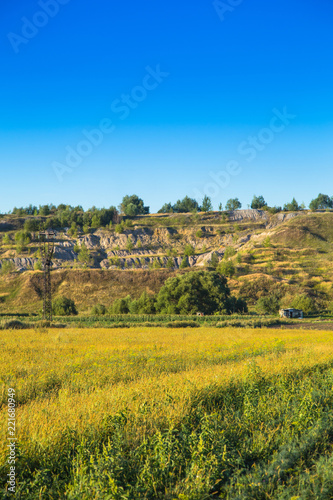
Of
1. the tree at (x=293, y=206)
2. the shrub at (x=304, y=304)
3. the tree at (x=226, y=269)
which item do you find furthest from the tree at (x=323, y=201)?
the shrub at (x=304, y=304)

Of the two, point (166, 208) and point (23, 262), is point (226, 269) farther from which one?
point (166, 208)

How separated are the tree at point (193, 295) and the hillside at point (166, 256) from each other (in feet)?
59.6

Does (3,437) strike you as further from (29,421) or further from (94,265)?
(94,265)

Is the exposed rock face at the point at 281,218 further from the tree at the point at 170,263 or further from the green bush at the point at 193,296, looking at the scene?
the green bush at the point at 193,296

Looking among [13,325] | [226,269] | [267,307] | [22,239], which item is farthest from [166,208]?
[13,325]

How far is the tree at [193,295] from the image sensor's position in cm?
5169

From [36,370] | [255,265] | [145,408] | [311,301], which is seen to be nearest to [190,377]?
[145,408]

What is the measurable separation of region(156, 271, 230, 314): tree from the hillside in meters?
18.2

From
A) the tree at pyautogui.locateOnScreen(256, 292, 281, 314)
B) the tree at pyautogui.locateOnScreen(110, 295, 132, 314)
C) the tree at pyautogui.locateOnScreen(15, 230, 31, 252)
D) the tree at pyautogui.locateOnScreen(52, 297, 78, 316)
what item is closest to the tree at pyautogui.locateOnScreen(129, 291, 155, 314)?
the tree at pyautogui.locateOnScreen(110, 295, 132, 314)

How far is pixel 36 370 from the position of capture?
9852 mm

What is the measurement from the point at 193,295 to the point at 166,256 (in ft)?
182

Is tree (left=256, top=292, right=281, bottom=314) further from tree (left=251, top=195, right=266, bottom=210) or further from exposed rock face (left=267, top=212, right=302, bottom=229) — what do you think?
tree (left=251, top=195, right=266, bottom=210)

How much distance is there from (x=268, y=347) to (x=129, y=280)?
60.3m

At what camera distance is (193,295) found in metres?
52.1
